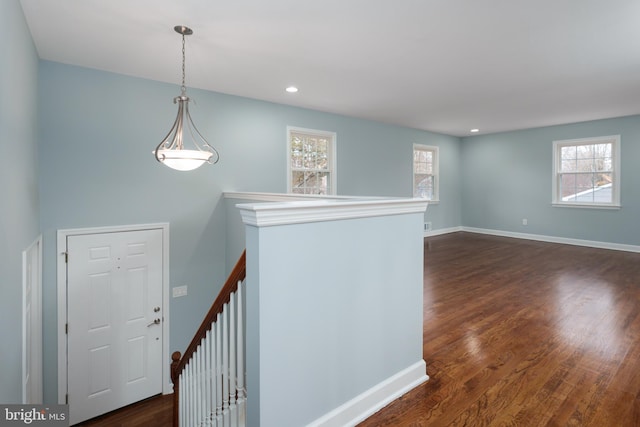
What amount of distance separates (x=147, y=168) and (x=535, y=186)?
8303 mm

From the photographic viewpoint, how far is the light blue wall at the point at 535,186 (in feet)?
22.3

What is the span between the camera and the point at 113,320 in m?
3.91

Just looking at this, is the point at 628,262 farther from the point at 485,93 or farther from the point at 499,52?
the point at 499,52

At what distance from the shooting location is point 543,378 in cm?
243

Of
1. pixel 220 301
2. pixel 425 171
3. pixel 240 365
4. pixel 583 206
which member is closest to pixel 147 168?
pixel 220 301

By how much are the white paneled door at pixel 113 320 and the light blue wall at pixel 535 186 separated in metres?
8.16

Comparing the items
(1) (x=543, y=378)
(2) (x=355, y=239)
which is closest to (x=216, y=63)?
(2) (x=355, y=239)

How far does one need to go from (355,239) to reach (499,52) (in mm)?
2790

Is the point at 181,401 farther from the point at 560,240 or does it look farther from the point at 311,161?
the point at 560,240

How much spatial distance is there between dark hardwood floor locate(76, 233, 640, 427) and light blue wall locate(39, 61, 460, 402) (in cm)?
166

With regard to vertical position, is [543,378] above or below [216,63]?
below

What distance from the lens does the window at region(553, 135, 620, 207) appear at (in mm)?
7004

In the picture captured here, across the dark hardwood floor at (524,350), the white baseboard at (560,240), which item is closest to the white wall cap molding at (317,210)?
the dark hardwood floor at (524,350)

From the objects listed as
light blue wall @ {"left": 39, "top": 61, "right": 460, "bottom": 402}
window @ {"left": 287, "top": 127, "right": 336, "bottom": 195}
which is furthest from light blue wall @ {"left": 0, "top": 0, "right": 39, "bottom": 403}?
window @ {"left": 287, "top": 127, "right": 336, "bottom": 195}
